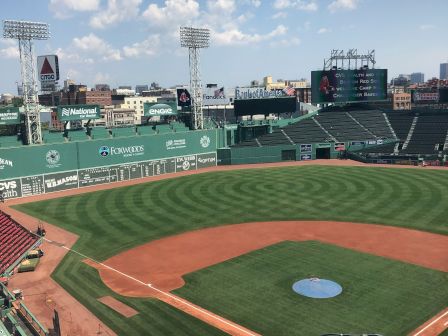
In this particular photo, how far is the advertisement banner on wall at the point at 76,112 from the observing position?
6744 centimetres

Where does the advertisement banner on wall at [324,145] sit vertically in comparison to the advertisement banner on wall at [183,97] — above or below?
below

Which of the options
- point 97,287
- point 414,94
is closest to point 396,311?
point 97,287

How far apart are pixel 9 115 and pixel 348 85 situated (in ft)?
224

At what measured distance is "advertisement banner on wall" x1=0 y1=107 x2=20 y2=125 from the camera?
6234 centimetres

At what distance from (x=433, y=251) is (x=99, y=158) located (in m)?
50.3

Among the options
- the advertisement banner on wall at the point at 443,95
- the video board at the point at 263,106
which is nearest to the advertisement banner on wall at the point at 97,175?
the video board at the point at 263,106

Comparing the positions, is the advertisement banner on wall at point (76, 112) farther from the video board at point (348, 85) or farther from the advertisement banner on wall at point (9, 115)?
the video board at point (348, 85)

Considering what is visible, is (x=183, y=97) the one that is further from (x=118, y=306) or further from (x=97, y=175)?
(x=118, y=306)

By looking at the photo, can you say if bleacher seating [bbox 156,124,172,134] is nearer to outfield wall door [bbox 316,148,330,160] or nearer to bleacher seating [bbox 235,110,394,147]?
bleacher seating [bbox 235,110,394,147]

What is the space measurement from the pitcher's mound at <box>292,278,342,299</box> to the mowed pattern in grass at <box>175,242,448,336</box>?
1.43 ft

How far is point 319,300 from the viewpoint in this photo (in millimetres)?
26281

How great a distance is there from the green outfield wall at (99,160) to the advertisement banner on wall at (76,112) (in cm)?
514

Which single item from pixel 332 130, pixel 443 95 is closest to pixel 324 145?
pixel 332 130

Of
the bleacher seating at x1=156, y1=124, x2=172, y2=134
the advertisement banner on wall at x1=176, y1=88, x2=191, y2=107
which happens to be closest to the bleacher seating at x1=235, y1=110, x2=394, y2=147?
the advertisement banner on wall at x1=176, y1=88, x2=191, y2=107
